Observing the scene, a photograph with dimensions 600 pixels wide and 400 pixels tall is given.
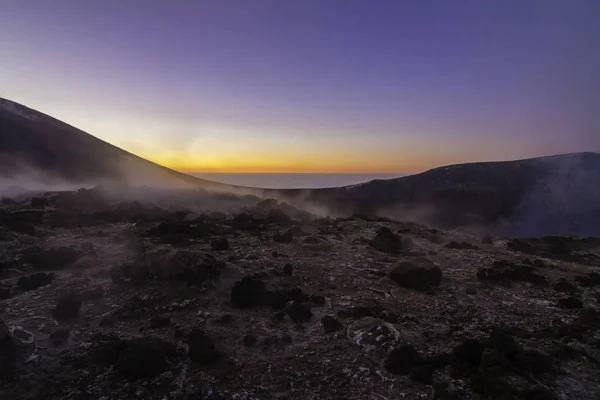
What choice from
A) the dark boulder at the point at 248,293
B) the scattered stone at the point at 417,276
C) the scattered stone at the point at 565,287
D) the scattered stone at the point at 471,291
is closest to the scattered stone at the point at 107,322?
the dark boulder at the point at 248,293

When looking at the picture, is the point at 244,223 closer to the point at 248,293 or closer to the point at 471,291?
the point at 248,293

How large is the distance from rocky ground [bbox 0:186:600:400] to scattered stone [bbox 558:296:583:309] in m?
0.03

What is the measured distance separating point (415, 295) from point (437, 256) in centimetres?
434

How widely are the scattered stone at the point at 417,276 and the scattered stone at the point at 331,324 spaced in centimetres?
325

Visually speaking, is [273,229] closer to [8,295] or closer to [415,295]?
[415,295]

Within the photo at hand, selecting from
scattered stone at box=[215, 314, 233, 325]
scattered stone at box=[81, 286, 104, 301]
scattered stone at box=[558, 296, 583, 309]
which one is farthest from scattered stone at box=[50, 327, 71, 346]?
scattered stone at box=[558, 296, 583, 309]

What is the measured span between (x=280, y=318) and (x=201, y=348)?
A: 2.00 meters

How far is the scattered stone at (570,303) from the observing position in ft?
33.4

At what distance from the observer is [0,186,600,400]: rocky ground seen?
22.1 ft

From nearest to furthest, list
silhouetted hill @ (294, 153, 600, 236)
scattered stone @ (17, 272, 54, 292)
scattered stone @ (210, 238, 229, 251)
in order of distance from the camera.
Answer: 1. scattered stone @ (17, 272, 54, 292)
2. scattered stone @ (210, 238, 229, 251)
3. silhouetted hill @ (294, 153, 600, 236)

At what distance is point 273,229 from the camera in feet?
55.0

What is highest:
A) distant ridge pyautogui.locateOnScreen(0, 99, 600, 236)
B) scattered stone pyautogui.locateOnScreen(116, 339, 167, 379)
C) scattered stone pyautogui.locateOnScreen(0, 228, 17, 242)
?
distant ridge pyautogui.locateOnScreen(0, 99, 600, 236)

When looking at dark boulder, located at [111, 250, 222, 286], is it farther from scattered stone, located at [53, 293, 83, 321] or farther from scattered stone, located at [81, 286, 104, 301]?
scattered stone, located at [53, 293, 83, 321]

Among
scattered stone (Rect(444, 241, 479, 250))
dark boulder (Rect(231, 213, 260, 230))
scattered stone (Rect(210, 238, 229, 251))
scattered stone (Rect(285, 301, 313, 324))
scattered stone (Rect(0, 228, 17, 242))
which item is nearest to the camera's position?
scattered stone (Rect(285, 301, 313, 324))
